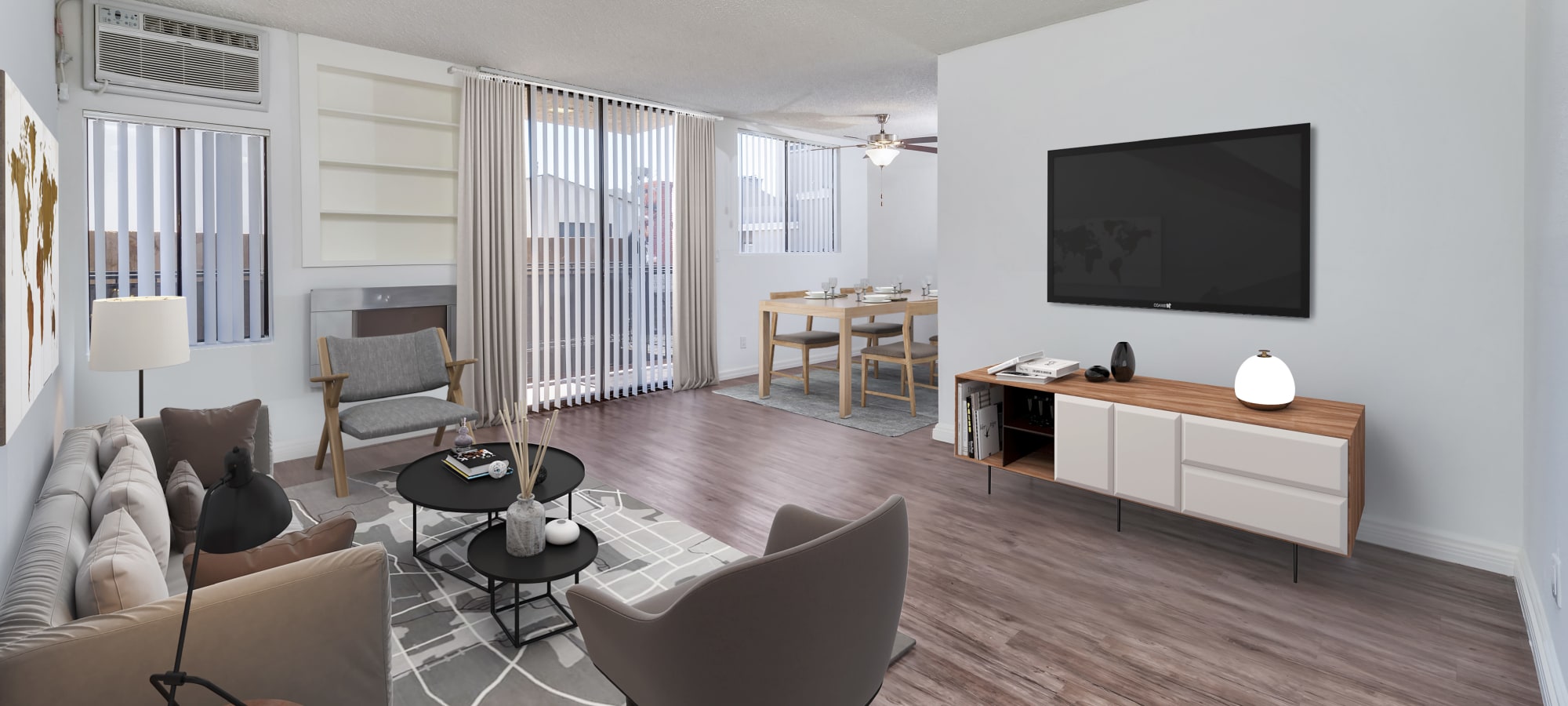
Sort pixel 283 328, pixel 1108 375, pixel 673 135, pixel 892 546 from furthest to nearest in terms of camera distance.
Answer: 1. pixel 673 135
2. pixel 283 328
3. pixel 1108 375
4. pixel 892 546

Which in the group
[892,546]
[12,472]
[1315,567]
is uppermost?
[12,472]

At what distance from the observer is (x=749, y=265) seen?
24.0 feet

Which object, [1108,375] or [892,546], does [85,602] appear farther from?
[1108,375]

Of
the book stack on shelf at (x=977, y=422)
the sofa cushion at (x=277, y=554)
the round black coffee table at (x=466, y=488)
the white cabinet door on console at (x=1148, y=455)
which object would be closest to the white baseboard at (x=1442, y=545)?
the white cabinet door on console at (x=1148, y=455)

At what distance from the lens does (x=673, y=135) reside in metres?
6.47

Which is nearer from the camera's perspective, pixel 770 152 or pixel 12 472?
pixel 12 472

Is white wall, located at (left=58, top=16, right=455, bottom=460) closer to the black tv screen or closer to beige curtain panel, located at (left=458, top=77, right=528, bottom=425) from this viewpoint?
beige curtain panel, located at (left=458, top=77, right=528, bottom=425)

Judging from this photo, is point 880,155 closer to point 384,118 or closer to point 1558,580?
point 384,118

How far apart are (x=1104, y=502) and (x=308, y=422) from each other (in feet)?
14.8

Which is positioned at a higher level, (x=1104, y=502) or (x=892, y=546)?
(x=892, y=546)

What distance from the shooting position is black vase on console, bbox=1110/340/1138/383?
346cm

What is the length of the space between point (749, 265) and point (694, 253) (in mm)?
813

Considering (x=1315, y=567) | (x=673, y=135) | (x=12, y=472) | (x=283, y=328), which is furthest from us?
(x=673, y=135)

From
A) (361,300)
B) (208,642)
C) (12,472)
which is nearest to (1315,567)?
(208,642)
